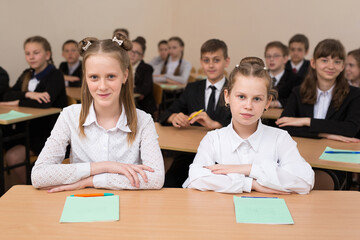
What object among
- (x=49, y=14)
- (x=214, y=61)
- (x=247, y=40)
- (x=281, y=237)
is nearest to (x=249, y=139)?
(x=281, y=237)

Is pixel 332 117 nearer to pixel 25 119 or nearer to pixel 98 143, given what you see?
pixel 98 143

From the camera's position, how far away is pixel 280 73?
158 inches

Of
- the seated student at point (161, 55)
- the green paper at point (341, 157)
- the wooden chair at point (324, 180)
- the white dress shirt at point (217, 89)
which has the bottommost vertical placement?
the wooden chair at point (324, 180)

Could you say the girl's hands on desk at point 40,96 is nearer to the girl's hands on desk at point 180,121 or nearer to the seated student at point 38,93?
the seated student at point 38,93

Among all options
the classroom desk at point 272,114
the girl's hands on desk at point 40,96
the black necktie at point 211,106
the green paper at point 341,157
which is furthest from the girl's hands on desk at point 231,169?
the girl's hands on desk at point 40,96

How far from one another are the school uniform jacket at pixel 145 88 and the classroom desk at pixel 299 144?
6.06ft

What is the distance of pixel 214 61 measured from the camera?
2.77m

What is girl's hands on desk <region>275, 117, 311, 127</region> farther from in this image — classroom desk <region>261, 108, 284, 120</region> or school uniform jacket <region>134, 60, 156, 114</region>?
school uniform jacket <region>134, 60, 156, 114</region>

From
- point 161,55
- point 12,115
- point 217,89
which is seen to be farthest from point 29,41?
point 161,55

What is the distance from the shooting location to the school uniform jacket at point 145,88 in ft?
14.5

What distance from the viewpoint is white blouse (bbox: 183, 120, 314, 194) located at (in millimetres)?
1458

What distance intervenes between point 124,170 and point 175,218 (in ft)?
1.18

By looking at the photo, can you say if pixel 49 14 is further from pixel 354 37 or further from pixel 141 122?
pixel 354 37

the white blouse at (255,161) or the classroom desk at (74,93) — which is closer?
the white blouse at (255,161)
